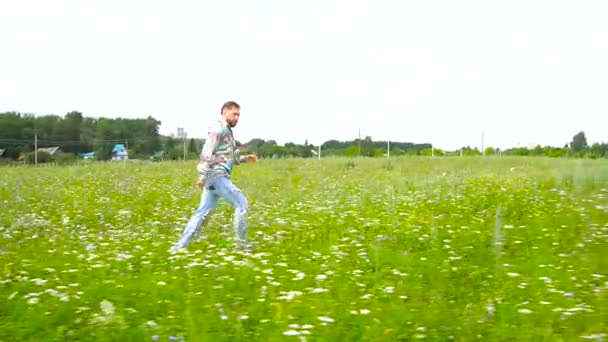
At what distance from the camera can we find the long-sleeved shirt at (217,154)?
8.45 meters

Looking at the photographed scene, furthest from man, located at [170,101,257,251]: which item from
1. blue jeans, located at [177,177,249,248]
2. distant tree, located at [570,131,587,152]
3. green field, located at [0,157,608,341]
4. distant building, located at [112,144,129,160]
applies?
distant building, located at [112,144,129,160]

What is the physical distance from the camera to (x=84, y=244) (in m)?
9.30

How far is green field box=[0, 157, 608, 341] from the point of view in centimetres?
496

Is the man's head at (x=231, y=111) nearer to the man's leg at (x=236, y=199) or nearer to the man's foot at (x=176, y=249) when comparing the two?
the man's leg at (x=236, y=199)

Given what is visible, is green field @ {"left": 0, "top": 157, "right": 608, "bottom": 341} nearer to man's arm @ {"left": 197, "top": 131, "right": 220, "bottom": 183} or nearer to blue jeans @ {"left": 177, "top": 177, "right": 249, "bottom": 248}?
blue jeans @ {"left": 177, "top": 177, "right": 249, "bottom": 248}

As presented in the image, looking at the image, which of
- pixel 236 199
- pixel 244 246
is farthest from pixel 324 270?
pixel 236 199

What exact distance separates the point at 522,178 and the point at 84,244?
40.8 feet

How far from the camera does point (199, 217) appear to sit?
862 centimetres

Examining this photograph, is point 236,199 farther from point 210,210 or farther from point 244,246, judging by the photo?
point 244,246

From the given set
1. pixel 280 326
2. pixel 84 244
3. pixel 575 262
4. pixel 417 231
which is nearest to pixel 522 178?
pixel 417 231

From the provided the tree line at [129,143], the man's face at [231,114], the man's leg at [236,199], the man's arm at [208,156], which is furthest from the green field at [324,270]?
the tree line at [129,143]

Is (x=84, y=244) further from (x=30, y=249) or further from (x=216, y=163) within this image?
(x=216, y=163)

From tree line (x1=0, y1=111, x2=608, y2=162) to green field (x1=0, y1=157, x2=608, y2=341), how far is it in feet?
86.4

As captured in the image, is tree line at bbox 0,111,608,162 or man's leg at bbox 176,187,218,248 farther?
tree line at bbox 0,111,608,162
